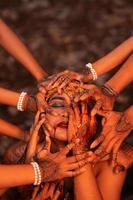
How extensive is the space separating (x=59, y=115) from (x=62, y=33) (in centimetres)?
140

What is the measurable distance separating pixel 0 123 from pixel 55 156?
0.30 meters

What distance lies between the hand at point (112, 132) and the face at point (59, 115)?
89 millimetres

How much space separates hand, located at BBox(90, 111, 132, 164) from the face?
0.09 meters

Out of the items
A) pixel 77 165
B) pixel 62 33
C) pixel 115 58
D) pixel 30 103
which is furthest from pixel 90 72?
pixel 62 33

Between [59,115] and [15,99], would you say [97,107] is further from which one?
[15,99]

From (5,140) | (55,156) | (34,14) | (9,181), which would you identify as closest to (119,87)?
(55,156)

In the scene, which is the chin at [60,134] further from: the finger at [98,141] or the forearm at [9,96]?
the forearm at [9,96]

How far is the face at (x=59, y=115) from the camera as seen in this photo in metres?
0.98

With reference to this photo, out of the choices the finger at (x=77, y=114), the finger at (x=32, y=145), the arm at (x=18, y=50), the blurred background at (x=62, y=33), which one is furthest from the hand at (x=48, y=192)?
the blurred background at (x=62, y=33)

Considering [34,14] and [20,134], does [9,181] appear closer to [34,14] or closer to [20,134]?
[20,134]

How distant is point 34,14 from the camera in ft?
8.08

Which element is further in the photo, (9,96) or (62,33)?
(62,33)

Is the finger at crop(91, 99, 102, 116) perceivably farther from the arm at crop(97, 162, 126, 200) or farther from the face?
the arm at crop(97, 162, 126, 200)

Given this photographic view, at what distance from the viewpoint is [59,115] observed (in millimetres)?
980
